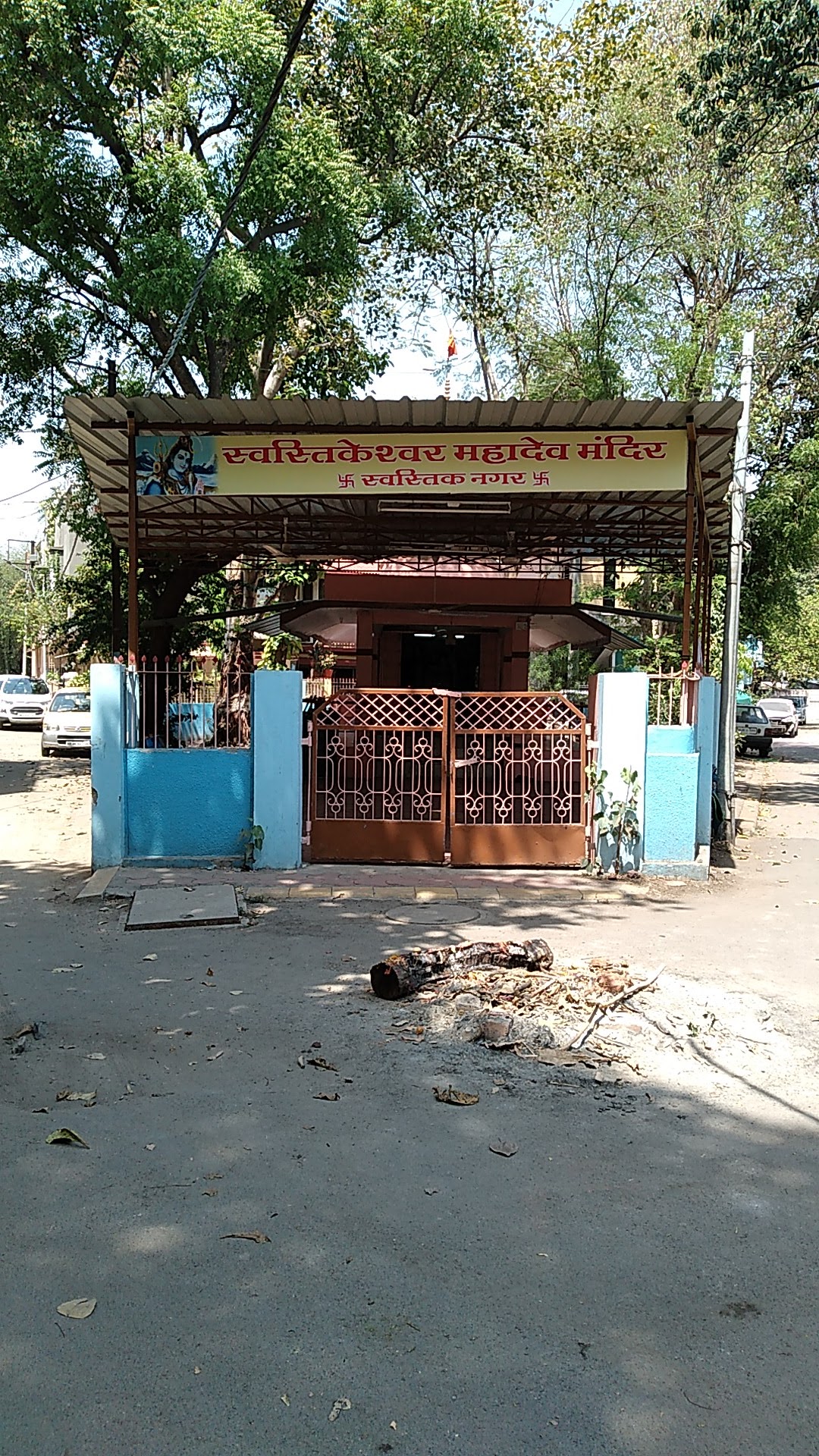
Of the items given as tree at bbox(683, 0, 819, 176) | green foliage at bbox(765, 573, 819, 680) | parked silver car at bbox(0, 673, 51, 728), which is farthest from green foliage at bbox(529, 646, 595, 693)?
tree at bbox(683, 0, 819, 176)

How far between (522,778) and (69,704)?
16.9 meters

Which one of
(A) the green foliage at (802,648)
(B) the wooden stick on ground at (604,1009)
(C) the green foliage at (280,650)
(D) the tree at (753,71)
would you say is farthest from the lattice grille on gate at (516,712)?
(A) the green foliage at (802,648)

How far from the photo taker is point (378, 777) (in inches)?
420

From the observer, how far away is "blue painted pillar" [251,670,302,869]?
33.7 feet

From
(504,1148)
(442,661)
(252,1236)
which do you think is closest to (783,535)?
(442,661)

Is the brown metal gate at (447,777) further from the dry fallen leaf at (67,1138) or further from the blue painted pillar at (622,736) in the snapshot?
the dry fallen leaf at (67,1138)

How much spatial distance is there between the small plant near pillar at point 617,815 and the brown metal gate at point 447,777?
0.64ft

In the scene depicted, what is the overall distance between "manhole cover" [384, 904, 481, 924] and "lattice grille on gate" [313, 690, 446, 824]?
65.7 inches

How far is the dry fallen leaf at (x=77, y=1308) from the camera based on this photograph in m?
3.17

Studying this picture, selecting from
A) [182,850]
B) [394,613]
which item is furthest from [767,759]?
[182,850]

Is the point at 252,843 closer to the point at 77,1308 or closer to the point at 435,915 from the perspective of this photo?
the point at 435,915

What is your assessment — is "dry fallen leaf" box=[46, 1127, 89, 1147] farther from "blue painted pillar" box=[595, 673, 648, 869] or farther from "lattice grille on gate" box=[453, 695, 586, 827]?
"blue painted pillar" box=[595, 673, 648, 869]

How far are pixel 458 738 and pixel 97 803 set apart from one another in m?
3.58

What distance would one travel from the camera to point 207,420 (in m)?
10.5
